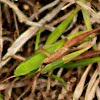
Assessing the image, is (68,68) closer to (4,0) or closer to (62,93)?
(62,93)

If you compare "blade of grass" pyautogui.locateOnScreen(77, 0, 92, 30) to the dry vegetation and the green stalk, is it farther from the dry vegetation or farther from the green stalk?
the green stalk

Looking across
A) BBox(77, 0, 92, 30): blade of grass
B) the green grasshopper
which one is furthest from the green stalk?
BBox(77, 0, 92, 30): blade of grass

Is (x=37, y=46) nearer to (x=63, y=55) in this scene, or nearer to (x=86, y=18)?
(x=63, y=55)

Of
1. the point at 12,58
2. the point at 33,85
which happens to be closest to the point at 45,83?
the point at 33,85

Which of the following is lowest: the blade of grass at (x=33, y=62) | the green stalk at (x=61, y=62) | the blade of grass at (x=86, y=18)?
the green stalk at (x=61, y=62)

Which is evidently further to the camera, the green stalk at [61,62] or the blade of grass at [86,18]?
the blade of grass at [86,18]

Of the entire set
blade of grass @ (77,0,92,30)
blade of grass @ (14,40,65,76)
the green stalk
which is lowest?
the green stalk

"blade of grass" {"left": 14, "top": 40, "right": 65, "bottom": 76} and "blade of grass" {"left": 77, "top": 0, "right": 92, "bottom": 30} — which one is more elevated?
"blade of grass" {"left": 77, "top": 0, "right": 92, "bottom": 30}

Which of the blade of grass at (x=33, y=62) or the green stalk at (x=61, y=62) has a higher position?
the blade of grass at (x=33, y=62)

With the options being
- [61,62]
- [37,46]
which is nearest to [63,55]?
[61,62]

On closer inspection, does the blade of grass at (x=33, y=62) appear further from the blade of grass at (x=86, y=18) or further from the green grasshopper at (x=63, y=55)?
Result: the blade of grass at (x=86, y=18)

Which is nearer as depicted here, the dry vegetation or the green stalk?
the green stalk

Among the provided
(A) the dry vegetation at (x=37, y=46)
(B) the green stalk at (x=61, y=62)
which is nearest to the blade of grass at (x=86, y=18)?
(A) the dry vegetation at (x=37, y=46)
